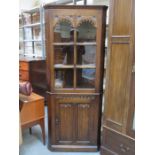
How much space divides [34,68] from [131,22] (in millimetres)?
2346

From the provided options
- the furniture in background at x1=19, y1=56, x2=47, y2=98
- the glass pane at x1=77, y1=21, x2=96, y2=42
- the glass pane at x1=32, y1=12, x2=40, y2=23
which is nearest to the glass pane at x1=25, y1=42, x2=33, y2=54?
the glass pane at x1=32, y1=12, x2=40, y2=23

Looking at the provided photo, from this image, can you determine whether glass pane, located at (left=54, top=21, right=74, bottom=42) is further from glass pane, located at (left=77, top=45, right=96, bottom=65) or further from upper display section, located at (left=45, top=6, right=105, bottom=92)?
glass pane, located at (left=77, top=45, right=96, bottom=65)

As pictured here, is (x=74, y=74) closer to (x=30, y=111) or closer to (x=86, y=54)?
(x=86, y=54)

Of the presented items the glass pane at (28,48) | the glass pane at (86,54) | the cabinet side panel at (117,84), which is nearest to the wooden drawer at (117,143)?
the cabinet side panel at (117,84)

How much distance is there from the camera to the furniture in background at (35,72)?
3432 millimetres

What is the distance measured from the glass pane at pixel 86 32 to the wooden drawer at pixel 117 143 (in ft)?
3.36

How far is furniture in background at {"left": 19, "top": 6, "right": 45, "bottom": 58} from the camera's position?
3.74m

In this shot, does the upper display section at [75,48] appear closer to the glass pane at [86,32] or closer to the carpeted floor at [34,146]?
the glass pane at [86,32]

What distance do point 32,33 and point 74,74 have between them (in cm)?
242

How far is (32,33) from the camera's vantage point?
4.09 m

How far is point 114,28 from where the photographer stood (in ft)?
5.58

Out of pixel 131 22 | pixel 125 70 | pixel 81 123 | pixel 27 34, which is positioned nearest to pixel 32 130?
pixel 81 123

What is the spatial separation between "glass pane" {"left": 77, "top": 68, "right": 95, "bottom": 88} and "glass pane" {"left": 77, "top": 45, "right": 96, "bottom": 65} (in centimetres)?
10
